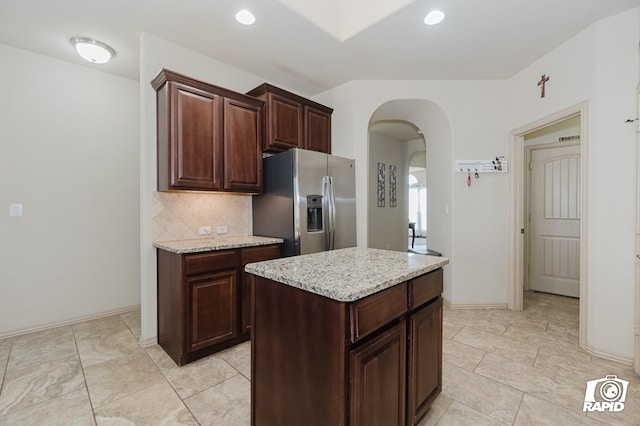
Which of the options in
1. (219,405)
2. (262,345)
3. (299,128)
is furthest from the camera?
(299,128)

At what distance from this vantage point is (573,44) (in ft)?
8.47

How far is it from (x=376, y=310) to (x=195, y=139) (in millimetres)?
2150

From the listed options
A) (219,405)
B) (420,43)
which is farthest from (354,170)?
(219,405)

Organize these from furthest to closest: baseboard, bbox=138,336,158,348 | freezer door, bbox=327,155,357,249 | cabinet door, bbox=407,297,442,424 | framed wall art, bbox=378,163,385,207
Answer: framed wall art, bbox=378,163,385,207, freezer door, bbox=327,155,357,249, baseboard, bbox=138,336,158,348, cabinet door, bbox=407,297,442,424

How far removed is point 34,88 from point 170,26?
62.6 inches

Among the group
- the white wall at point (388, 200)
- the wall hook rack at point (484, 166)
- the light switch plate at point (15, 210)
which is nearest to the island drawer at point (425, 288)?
the wall hook rack at point (484, 166)

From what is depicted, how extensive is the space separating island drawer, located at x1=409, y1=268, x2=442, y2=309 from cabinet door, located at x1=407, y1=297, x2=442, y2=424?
58 millimetres

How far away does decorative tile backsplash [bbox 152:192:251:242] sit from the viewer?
2625 mm

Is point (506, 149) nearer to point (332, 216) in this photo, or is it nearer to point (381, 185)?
point (332, 216)

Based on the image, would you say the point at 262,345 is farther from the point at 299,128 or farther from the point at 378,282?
the point at 299,128

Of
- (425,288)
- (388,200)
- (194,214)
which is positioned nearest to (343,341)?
(425,288)

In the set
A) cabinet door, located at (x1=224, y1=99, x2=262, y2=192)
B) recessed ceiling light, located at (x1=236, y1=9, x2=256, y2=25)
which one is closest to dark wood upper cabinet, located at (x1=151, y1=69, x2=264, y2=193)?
cabinet door, located at (x1=224, y1=99, x2=262, y2=192)

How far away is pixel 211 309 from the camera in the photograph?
92.0 inches

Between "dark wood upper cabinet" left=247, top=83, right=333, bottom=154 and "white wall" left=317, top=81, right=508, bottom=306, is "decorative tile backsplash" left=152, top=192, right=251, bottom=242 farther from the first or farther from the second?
"white wall" left=317, top=81, right=508, bottom=306
